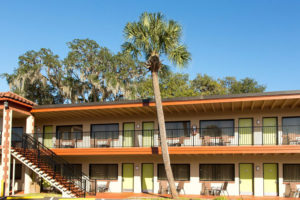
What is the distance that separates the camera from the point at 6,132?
71.8 ft

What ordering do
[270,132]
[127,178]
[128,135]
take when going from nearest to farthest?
1. [270,132]
2. [127,178]
3. [128,135]

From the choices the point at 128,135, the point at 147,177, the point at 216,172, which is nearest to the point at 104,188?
the point at 147,177

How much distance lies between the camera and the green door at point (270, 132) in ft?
73.2

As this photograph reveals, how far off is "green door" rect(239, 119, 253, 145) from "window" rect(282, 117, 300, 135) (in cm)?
193

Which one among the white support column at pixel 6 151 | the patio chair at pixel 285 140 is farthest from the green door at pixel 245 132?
the white support column at pixel 6 151

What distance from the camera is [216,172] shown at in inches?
920

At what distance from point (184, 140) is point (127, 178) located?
15.4 feet

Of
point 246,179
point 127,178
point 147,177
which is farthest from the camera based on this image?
point 127,178

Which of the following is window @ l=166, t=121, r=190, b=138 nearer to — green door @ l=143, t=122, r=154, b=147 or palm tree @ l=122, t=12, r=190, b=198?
green door @ l=143, t=122, r=154, b=147

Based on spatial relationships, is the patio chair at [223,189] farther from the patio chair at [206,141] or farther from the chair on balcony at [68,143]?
the chair on balcony at [68,143]

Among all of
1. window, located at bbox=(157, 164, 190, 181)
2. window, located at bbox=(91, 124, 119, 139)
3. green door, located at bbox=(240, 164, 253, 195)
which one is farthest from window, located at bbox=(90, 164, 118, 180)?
green door, located at bbox=(240, 164, 253, 195)

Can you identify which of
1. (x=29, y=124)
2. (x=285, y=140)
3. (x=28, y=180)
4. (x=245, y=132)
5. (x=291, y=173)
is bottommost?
(x=28, y=180)

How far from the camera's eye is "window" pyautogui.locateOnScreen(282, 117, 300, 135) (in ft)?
71.3

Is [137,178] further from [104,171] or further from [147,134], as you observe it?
[147,134]
